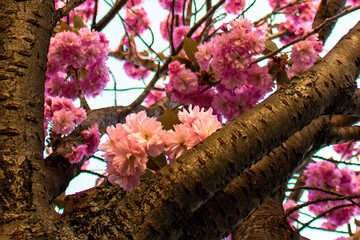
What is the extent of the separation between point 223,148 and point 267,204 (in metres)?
0.81

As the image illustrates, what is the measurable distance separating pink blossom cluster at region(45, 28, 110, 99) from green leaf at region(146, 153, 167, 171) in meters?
0.81

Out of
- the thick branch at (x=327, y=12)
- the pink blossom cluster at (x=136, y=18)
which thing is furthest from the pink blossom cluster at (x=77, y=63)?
the pink blossom cluster at (x=136, y=18)

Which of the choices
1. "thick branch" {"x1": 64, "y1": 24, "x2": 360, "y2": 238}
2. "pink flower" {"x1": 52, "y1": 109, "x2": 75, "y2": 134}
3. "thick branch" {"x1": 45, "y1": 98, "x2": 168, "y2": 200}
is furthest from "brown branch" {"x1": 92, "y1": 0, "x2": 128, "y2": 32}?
"thick branch" {"x1": 64, "y1": 24, "x2": 360, "y2": 238}

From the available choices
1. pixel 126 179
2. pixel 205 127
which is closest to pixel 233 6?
pixel 205 127

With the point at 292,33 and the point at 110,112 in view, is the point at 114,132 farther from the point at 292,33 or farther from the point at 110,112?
the point at 292,33

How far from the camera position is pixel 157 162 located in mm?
870

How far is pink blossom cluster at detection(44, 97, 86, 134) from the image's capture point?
1.35m

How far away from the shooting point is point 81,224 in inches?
24.6

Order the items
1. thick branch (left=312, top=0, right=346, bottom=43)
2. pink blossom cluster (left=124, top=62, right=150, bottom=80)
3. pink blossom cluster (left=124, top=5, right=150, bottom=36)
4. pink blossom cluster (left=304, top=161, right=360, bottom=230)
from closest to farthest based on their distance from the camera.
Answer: thick branch (left=312, top=0, right=346, bottom=43)
pink blossom cluster (left=304, top=161, right=360, bottom=230)
pink blossom cluster (left=124, top=62, right=150, bottom=80)
pink blossom cluster (left=124, top=5, right=150, bottom=36)

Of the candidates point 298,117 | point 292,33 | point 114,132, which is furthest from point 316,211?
point 114,132

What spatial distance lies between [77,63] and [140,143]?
965 mm

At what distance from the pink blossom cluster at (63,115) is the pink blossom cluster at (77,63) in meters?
0.13

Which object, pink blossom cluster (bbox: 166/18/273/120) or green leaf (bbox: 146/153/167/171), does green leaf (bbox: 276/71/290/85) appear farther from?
green leaf (bbox: 146/153/167/171)

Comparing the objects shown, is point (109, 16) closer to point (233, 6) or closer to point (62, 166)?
point (62, 166)
